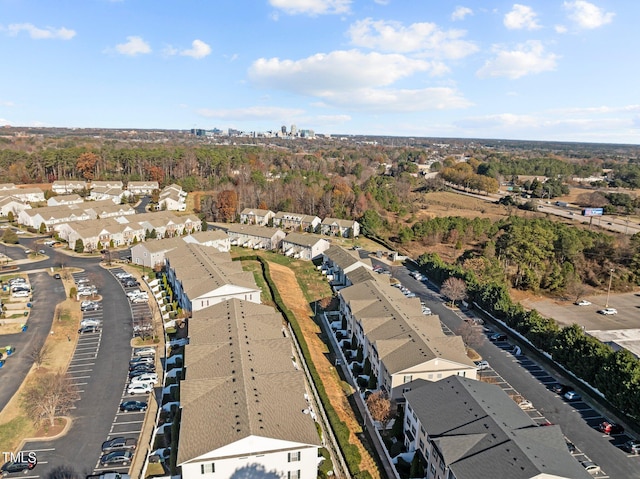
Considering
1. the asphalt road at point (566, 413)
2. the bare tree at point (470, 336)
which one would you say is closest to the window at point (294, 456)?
the asphalt road at point (566, 413)

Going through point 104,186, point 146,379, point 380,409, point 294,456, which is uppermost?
point 104,186

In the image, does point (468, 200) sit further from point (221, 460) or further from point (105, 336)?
point (221, 460)

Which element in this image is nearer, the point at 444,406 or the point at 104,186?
the point at 444,406

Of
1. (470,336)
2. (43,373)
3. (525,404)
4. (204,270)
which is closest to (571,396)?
(525,404)

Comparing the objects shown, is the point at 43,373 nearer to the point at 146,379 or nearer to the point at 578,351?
the point at 146,379

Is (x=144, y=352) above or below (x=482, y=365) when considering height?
above

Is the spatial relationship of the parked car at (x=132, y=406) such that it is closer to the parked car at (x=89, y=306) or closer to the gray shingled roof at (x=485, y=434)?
the gray shingled roof at (x=485, y=434)

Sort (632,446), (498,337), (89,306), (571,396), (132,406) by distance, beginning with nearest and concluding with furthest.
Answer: (632,446) → (132,406) → (571,396) → (498,337) → (89,306)
